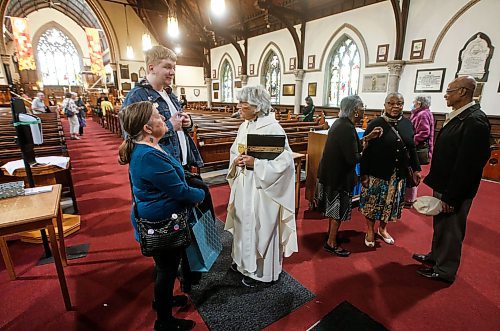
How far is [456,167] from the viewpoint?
1.96 metres

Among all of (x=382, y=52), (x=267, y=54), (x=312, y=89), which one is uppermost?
(x=267, y=54)

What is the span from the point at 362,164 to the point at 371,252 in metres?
0.94

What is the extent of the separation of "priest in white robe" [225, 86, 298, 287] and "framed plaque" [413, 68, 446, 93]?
24.8 feet

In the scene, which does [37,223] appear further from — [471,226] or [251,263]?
[471,226]

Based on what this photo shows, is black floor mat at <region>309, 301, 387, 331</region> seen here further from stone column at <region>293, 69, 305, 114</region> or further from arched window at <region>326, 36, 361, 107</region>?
stone column at <region>293, 69, 305, 114</region>

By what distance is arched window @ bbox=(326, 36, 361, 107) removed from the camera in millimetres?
9617

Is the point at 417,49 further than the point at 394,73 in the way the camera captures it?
No

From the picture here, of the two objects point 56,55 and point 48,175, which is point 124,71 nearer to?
point 56,55

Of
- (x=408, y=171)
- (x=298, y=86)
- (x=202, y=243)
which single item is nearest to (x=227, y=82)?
(x=298, y=86)

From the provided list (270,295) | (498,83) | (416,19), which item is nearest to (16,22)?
(416,19)

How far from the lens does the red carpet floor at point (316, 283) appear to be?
1.86 meters

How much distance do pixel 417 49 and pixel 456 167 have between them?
738 cm

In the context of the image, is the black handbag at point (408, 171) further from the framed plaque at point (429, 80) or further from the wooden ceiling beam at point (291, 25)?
the wooden ceiling beam at point (291, 25)

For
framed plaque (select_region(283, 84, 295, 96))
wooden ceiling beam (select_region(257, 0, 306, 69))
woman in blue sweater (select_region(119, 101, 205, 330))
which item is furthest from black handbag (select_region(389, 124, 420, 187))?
framed plaque (select_region(283, 84, 295, 96))
